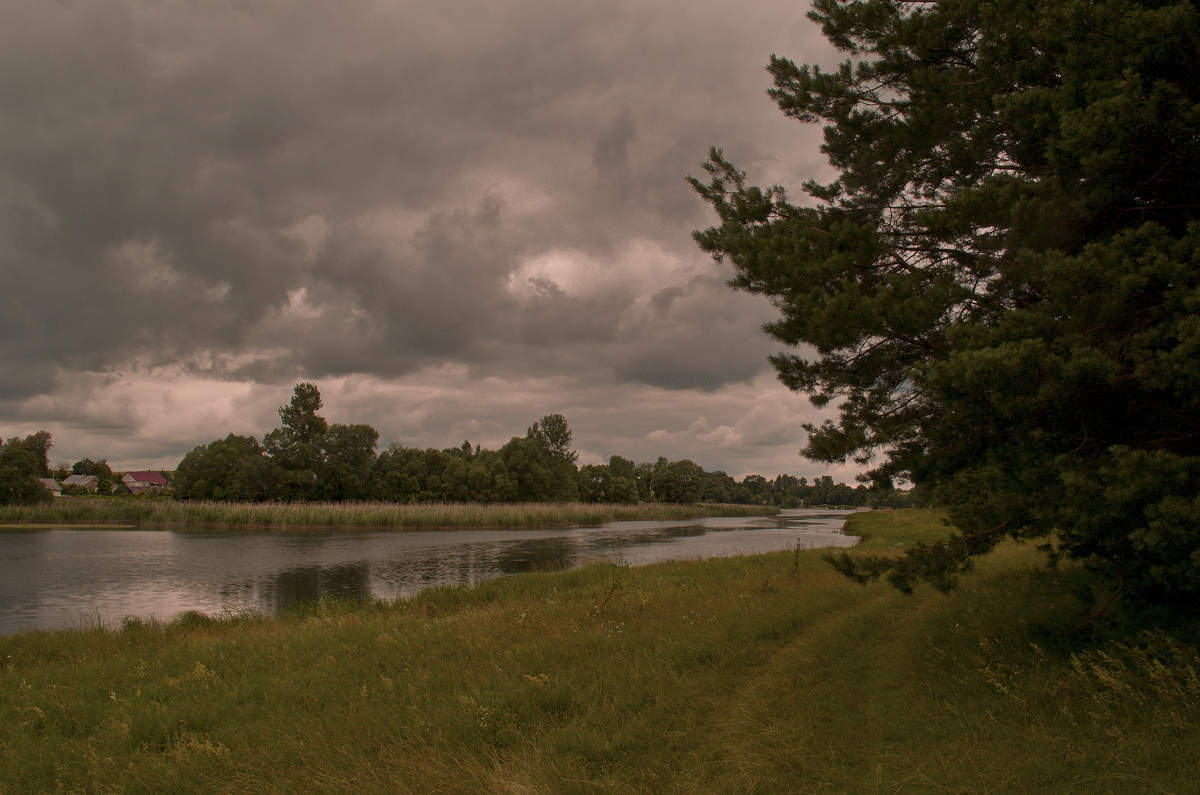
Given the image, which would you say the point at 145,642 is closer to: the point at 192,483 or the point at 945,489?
the point at 945,489

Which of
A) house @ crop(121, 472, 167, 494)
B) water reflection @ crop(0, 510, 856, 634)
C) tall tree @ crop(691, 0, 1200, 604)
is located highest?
tall tree @ crop(691, 0, 1200, 604)

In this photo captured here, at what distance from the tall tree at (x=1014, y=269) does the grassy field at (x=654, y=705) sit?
45.4 inches

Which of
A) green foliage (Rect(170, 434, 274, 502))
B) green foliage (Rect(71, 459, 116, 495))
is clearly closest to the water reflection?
green foliage (Rect(170, 434, 274, 502))

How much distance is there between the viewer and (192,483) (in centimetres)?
7362

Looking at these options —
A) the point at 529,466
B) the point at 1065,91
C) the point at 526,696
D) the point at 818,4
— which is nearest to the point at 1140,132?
the point at 1065,91

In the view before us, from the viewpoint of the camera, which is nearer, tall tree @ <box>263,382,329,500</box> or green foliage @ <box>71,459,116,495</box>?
tall tree @ <box>263,382,329,500</box>

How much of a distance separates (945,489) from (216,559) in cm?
3083

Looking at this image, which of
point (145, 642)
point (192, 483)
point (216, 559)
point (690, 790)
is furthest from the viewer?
point (192, 483)

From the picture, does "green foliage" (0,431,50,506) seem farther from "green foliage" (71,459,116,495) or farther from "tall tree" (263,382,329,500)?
"green foliage" (71,459,116,495)

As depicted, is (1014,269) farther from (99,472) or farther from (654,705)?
(99,472)

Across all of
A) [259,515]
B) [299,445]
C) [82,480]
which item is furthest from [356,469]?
[82,480]

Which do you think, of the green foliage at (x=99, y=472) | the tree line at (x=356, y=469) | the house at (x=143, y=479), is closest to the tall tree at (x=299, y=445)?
the tree line at (x=356, y=469)

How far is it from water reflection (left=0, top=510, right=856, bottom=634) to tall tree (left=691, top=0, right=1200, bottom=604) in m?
10.6

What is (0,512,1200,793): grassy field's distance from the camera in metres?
4.55
